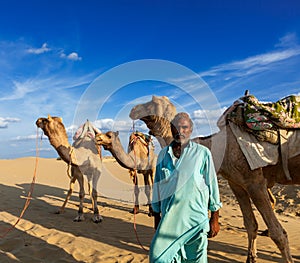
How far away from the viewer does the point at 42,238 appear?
632cm

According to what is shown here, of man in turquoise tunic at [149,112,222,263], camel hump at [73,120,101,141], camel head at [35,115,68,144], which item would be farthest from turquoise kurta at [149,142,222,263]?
camel hump at [73,120,101,141]

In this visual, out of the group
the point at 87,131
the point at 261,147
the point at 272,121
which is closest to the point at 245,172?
the point at 261,147

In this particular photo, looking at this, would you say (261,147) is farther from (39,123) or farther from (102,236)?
(39,123)

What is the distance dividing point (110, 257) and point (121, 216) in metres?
3.85

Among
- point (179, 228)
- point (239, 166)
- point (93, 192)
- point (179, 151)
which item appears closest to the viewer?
point (179, 228)

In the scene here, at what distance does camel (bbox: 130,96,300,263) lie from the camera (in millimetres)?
4223

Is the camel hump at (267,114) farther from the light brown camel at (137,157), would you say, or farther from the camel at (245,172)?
the light brown camel at (137,157)

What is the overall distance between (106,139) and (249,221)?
143 inches

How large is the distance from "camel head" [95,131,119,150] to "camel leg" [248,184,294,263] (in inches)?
143

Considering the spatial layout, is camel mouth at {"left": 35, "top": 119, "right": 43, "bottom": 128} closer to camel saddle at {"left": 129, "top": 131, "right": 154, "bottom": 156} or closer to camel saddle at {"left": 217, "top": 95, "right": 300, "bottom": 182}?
camel saddle at {"left": 129, "top": 131, "right": 154, "bottom": 156}

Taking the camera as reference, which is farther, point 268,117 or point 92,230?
point 92,230

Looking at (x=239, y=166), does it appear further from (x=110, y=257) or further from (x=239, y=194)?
(x=110, y=257)

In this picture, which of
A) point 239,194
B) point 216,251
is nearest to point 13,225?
point 216,251

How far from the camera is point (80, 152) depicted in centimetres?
838
